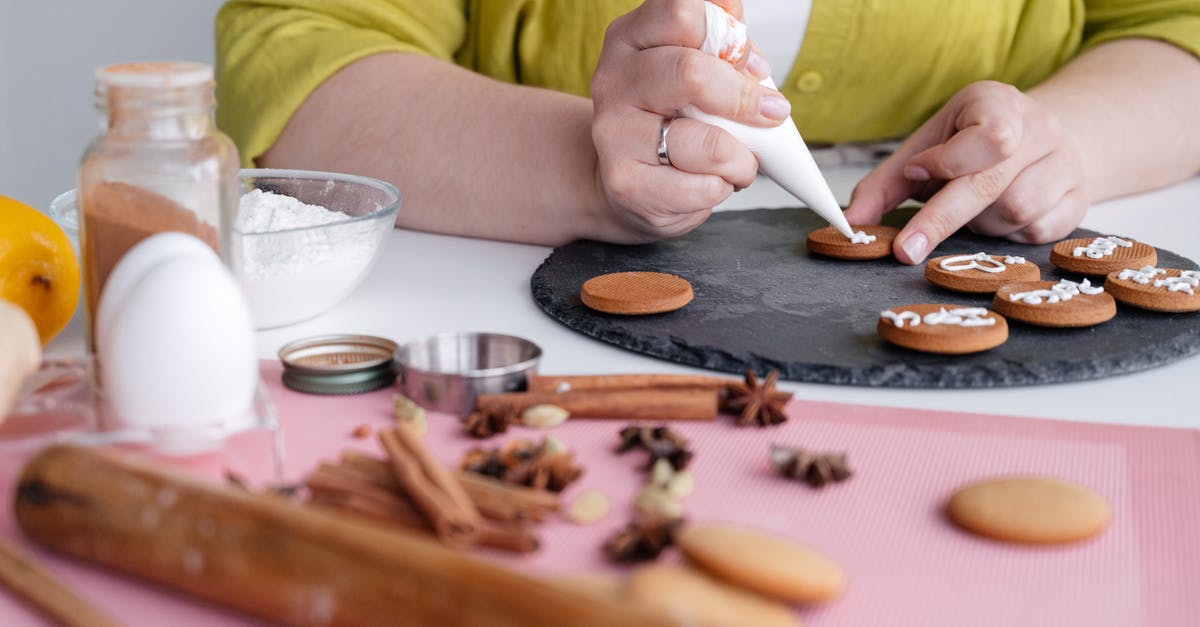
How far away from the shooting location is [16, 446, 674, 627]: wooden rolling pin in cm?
51

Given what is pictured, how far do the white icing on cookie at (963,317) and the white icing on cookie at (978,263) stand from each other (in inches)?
6.0

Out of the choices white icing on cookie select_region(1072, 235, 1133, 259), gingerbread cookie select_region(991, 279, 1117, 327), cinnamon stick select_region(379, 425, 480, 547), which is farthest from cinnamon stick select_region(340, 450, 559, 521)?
white icing on cookie select_region(1072, 235, 1133, 259)

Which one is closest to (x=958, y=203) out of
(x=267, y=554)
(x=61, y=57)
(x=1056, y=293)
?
(x=1056, y=293)

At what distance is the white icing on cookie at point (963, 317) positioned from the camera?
984 mm

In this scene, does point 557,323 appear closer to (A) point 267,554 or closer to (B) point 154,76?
(B) point 154,76

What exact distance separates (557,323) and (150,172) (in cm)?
40

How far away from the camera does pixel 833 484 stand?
76 cm

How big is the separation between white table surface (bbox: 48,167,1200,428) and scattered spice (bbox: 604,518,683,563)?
30 cm

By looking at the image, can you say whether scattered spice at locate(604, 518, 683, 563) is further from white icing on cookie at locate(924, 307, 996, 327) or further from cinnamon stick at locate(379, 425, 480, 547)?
white icing on cookie at locate(924, 307, 996, 327)

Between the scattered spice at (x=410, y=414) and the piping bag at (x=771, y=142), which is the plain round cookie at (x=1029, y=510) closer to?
the scattered spice at (x=410, y=414)

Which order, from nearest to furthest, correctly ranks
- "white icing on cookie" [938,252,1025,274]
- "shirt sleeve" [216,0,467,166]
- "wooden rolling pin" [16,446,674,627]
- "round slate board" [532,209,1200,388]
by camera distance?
"wooden rolling pin" [16,446,674,627]
"round slate board" [532,209,1200,388]
"white icing on cookie" [938,252,1025,274]
"shirt sleeve" [216,0,467,166]

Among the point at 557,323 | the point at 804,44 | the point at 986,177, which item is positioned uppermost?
the point at 804,44

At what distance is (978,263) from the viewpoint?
3.89 ft

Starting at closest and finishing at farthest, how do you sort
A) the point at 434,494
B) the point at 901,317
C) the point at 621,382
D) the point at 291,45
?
the point at 434,494
the point at 621,382
the point at 901,317
the point at 291,45
